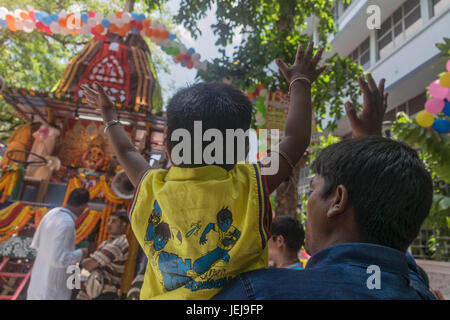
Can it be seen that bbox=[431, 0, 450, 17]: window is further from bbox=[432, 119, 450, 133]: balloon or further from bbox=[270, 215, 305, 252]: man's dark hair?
bbox=[270, 215, 305, 252]: man's dark hair

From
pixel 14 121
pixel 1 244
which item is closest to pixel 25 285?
pixel 1 244

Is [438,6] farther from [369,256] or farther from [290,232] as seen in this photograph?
[369,256]

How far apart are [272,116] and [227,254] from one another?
3.73 metres

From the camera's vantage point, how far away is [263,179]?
108 centimetres

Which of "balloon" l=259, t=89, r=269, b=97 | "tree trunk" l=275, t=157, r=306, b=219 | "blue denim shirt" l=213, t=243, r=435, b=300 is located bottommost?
"blue denim shirt" l=213, t=243, r=435, b=300

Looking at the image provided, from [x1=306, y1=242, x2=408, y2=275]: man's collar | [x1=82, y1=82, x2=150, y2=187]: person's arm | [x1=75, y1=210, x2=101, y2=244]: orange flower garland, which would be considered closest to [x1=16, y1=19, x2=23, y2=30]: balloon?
[x1=75, y1=210, x2=101, y2=244]: orange flower garland

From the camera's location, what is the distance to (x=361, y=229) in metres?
0.81

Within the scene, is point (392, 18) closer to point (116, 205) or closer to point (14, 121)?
point (116, 205)

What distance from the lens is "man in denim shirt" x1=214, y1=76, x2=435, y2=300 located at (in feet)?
2.37

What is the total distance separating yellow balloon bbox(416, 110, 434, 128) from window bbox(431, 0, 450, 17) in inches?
221

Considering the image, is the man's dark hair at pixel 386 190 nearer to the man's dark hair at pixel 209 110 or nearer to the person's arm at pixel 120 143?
the man's dark hair at pixel 209 110

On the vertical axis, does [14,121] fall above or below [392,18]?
below

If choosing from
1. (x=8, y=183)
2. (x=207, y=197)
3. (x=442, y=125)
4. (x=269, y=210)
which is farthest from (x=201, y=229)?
(x=8, y=183)

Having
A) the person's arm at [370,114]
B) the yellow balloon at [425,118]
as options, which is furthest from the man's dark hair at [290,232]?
the yellow balloon at [425,118]
